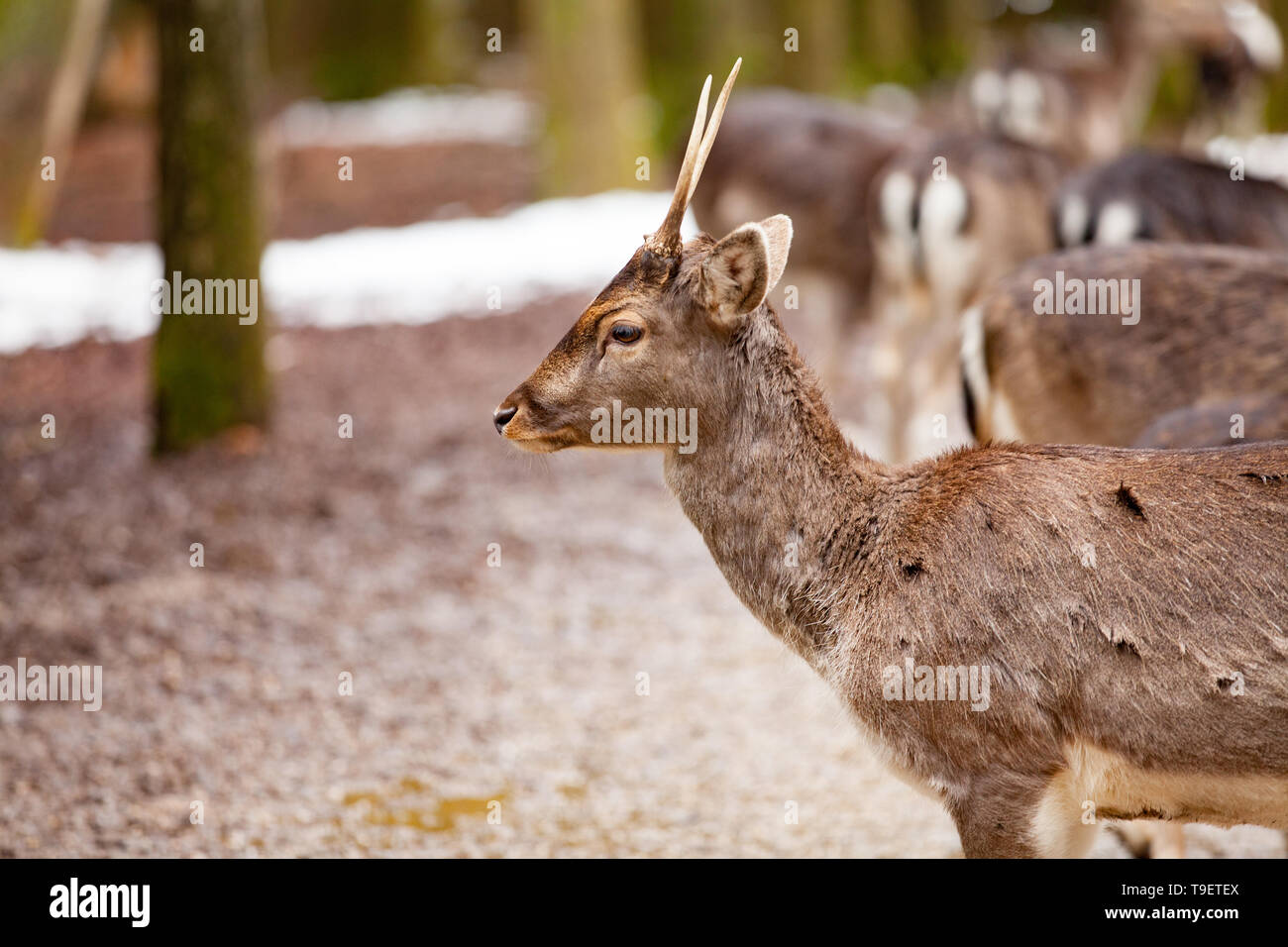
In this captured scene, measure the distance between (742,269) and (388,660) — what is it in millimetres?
3251

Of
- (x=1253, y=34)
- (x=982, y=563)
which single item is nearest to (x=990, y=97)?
(x=1253, y=34)

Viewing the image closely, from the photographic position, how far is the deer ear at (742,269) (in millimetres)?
3576

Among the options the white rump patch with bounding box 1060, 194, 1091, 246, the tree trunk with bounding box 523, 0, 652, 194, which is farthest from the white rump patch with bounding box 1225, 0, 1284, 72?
the white rump patch with bounding box 1060, 194, 1091, 246

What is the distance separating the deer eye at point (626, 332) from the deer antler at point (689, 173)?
20 centimetres

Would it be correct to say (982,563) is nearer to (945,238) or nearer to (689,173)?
(689,173)

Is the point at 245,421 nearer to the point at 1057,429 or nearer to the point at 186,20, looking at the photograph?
the point at 186,20

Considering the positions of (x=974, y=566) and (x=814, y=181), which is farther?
(x=814, y=181)

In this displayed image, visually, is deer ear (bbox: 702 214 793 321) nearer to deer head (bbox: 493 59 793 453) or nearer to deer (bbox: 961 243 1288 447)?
deer head (bbox: 493 59 793 453)

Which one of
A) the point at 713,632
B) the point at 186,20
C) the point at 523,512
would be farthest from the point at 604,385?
the point at 186,20

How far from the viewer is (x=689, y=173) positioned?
139 inches

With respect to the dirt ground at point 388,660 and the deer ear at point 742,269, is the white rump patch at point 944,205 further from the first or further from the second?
the deer ear at point 742,269

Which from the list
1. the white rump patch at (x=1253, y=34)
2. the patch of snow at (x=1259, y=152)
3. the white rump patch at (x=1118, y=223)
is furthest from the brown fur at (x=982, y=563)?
the white rump patch at (x=1253, y=34)

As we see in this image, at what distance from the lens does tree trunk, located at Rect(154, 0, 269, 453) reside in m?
7.70

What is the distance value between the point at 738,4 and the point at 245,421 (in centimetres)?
1176
